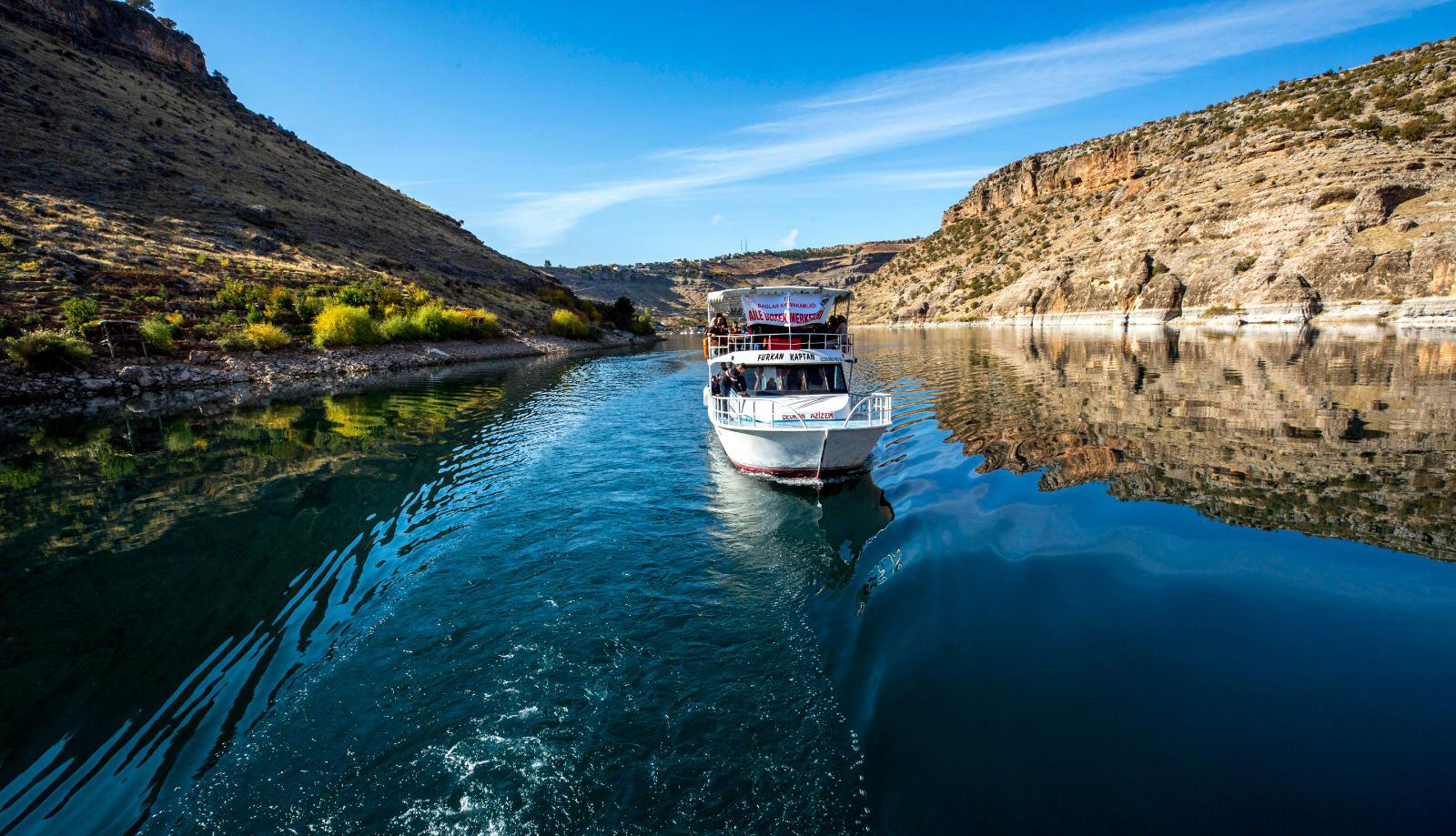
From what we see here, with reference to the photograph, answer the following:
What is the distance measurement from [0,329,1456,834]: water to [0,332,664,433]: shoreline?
17799 mm

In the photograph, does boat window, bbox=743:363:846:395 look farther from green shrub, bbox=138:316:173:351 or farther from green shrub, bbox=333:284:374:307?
green shrub, bbox=333:284:374:307

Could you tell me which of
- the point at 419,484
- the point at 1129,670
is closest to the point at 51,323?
the point at 419,484

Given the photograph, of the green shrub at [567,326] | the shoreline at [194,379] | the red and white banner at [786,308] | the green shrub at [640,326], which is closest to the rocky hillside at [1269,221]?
the red and white banner at [786,308]

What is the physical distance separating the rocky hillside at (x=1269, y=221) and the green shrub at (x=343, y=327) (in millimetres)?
89662

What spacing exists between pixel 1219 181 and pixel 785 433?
102698 millimetres

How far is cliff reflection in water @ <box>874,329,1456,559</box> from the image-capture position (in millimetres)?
12023

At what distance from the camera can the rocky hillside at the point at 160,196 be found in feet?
143

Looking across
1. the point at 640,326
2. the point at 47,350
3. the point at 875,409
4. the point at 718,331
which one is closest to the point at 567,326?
the point at 640,326

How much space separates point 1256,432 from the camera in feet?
58.5

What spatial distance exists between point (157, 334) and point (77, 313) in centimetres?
360

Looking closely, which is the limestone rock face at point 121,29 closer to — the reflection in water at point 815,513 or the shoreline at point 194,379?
the shoreline at point 194,379

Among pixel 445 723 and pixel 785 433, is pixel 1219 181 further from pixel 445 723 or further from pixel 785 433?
pixel 445 723

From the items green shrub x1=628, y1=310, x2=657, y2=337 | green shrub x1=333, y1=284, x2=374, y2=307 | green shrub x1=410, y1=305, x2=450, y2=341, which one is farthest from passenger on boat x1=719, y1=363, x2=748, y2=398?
green shrub x1=628, y1=310, x2=657, y2=337

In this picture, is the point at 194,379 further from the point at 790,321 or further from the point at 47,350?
the point at 790,321
